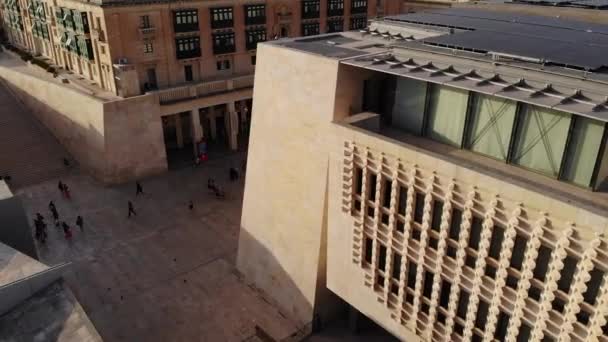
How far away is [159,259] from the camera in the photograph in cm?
3734

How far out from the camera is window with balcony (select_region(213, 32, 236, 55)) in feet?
176

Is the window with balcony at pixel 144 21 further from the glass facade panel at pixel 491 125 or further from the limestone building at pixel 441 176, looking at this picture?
the glass facade panel at pixel 491 125

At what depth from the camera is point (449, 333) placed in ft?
73.7

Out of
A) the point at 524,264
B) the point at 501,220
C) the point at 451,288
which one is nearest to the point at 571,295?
the point at 524,264

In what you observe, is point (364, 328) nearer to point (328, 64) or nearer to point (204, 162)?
point (328, 64)

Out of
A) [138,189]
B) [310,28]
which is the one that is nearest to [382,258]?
[138,189]

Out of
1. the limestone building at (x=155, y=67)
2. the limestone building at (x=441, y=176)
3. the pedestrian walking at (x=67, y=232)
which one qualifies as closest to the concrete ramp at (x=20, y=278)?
the limestone building at (x=441, y=176)

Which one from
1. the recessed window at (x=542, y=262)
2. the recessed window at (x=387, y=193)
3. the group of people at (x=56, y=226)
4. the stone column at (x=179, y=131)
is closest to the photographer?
the recessed window at (x=542, y=262)

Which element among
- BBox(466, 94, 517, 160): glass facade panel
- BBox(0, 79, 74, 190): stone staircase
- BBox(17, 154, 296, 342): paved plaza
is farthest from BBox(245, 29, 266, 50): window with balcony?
BBox(466, 94, 517, 160): glass facade panel

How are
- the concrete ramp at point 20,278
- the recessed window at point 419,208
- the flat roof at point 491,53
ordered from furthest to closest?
the recessed window at point 419,208 → the concrete ramp at point 20,278 → the flat roof at point 491,53

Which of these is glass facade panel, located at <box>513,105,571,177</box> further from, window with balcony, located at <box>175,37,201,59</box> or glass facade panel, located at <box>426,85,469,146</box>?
window with balcony, located at <box>175,37,201,59</box>

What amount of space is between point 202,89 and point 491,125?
118 feet

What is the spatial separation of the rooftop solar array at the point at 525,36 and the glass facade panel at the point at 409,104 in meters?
3.29

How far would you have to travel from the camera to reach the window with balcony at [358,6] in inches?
2539
